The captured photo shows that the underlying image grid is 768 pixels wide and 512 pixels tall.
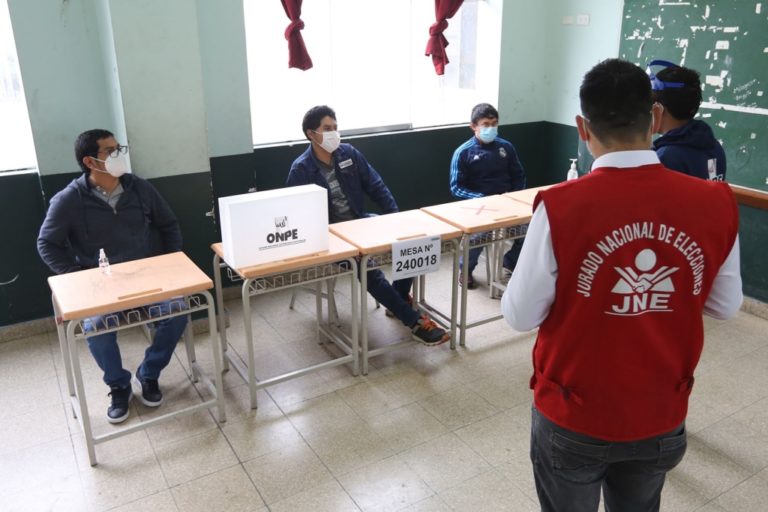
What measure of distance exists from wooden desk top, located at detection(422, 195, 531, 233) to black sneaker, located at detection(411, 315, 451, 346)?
1.83 feet

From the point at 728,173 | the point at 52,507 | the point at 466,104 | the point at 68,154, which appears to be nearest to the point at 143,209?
the point at 68,154

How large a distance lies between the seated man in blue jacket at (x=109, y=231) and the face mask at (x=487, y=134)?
6.72 ft

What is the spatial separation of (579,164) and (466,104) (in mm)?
1053

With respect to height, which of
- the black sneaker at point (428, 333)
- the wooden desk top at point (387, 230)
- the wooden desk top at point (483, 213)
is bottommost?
the black sneaker at point (428, 333)

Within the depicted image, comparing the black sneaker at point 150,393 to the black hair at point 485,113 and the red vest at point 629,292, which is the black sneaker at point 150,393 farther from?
the black hair at point 485,113

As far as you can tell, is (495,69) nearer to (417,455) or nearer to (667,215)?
(417,455)

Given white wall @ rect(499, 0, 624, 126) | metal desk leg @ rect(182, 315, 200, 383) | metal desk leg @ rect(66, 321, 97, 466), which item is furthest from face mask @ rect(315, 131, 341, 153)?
white wall @ rect(499, 0, 624, 126)

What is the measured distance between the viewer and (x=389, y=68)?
15.5 ft

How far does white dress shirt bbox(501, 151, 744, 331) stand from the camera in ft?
4.13

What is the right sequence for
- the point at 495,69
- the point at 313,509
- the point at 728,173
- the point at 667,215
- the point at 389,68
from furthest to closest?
the point at 495,69 → the point at 389,68 → the point at 728,173 → the point at 313,509 → the point at 667,215

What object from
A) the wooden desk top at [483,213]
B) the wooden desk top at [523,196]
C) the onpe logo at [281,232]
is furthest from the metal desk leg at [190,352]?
the wooden desk top at [523,196]

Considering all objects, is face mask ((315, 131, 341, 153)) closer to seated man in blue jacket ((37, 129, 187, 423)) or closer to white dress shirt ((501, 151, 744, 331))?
seated man in blue jacket ((37, 129, 187, 423))

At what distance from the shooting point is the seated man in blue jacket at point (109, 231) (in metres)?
2.87

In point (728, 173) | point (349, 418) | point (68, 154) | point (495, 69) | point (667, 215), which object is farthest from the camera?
point (495, 69)
